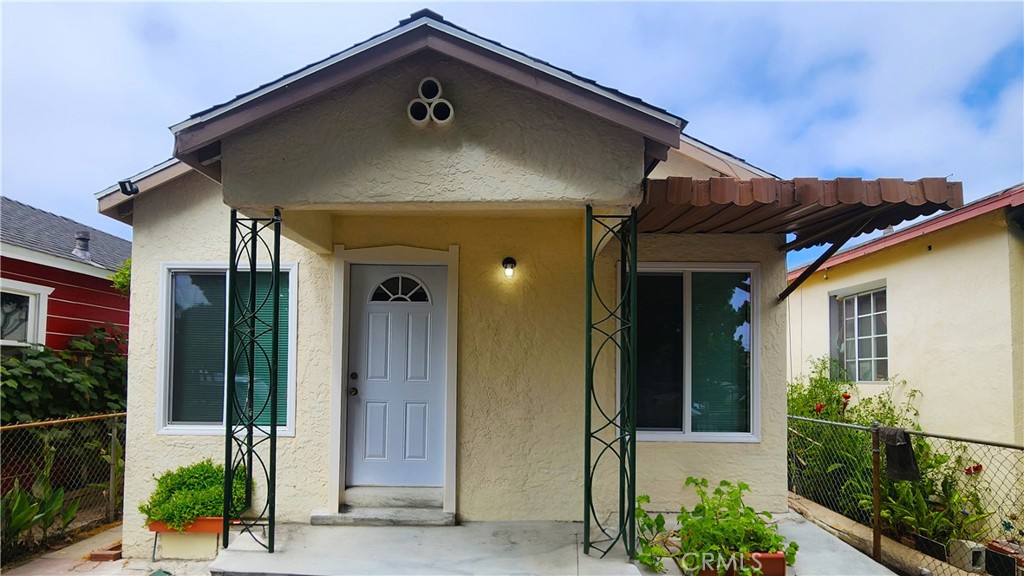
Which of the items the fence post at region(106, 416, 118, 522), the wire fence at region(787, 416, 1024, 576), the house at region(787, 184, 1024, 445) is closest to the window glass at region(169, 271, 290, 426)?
the fence post at region(106, 416, 118, 522)

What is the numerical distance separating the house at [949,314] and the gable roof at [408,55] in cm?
482

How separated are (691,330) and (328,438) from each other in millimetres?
3813

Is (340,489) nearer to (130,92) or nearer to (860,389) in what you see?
(860,389)

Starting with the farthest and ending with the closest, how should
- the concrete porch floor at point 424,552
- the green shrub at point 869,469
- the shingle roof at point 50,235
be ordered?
the shingle roof at point 50,235, the green shrub at point 869,469, the concrete porch floor at point 424,552

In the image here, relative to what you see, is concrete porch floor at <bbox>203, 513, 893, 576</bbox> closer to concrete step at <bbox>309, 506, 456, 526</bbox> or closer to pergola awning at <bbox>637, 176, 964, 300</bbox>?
concrete step at <bbox>309, 506, 456, 526</bbox>

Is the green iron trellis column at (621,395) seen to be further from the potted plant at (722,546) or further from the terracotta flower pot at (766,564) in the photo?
the terracotta flower pot at (766,564)

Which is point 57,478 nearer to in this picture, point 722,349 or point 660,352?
point 660,352

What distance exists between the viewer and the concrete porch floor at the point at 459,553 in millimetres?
4285

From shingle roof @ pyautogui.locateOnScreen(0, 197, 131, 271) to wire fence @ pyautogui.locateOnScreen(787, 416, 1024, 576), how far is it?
416 inches

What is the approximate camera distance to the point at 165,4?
1033 cm

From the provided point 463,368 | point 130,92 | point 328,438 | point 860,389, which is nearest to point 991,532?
point 860,389

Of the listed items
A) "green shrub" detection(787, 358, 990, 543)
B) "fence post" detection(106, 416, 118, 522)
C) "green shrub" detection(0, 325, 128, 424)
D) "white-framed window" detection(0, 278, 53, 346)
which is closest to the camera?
"green shrub" detection(787, 358, 990, 543)

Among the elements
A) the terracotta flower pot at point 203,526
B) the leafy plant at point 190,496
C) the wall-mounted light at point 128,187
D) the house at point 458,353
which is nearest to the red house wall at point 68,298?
the house at point 458,353

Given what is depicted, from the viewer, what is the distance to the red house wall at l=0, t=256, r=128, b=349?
7.55m
